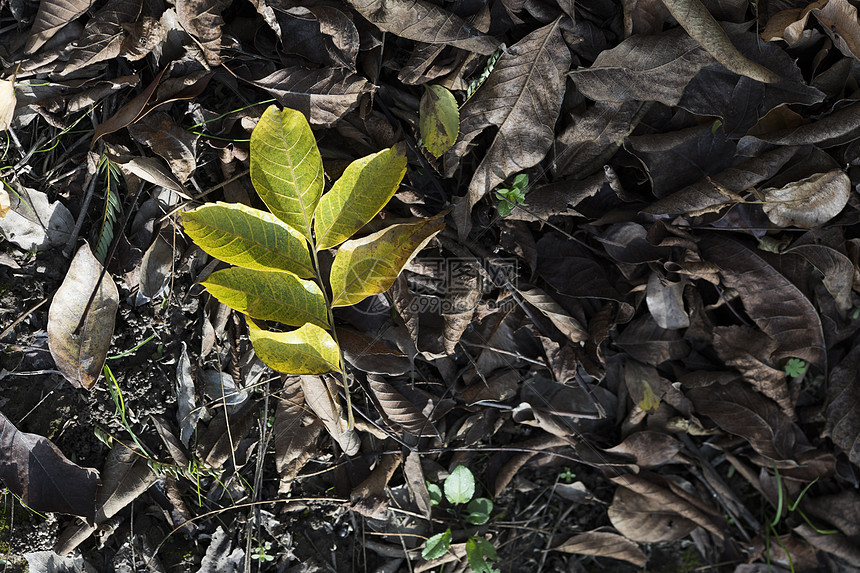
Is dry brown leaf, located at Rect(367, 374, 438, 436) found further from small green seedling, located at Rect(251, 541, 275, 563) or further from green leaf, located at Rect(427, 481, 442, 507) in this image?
small green seedling, located at Rect(251, 541, 275, 563)

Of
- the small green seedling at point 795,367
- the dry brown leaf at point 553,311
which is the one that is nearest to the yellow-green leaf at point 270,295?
the dry brown leaf at point 553,311

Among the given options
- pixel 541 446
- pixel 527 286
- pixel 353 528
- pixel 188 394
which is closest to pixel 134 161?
pixel 188 394

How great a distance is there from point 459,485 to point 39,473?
124 centimetres

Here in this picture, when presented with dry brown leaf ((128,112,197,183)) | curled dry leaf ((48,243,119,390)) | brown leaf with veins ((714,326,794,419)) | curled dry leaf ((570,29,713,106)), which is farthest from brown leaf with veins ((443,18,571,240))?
curled dry leaf ((48,243,119,390))

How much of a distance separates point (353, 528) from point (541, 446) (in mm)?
669

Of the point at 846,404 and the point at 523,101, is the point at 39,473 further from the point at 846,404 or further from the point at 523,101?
the point at 846,404

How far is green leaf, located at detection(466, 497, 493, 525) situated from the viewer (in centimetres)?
184

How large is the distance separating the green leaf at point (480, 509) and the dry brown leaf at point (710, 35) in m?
1.46

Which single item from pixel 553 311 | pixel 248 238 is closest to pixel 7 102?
pixel 248 238

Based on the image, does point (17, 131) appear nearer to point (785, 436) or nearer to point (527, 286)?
point (527, 286)

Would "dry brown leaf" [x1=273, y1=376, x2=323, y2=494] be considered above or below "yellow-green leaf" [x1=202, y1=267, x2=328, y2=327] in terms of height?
below

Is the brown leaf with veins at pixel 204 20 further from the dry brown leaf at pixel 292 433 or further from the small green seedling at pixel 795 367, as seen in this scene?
the small green seedling at pixel 795 367

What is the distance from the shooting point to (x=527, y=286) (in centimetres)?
168

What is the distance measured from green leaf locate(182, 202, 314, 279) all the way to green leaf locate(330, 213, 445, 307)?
0.09m
